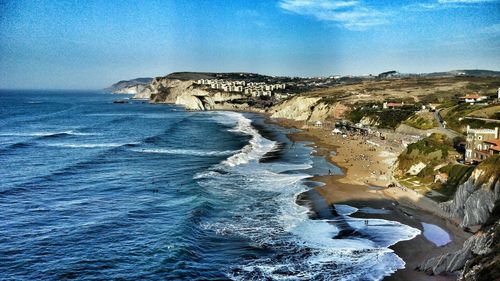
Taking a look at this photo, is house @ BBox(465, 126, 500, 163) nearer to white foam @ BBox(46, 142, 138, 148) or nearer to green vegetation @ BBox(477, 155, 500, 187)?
green vegetation @ BBox(477, 155, 500, 187)

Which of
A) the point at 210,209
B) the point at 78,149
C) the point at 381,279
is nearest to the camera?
the point at 381,279

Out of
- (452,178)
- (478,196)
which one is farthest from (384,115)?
(478,196)

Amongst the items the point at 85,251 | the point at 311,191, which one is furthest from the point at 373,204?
the point at 85,251

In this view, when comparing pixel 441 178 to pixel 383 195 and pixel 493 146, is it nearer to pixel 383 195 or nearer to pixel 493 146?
pixel 383 195

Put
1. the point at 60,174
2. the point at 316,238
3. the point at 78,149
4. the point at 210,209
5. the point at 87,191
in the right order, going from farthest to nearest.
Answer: the point at 78,149
the point at 60,174
the point at 87,191
the point at 210,209
the point at 316,238

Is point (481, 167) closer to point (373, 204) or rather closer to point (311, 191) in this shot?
point (373, 204)

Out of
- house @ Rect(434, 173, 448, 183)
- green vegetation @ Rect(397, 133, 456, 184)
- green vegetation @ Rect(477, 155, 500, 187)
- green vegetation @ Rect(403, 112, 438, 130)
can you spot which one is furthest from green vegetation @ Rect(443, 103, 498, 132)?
green vegetation @ Rect(477, 155, 500, 187)
